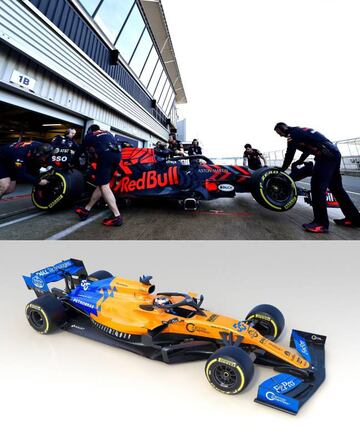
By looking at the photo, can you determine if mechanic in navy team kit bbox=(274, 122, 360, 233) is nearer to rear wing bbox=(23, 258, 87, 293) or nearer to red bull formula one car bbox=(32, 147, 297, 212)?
red bull formula one car bbox=(32, 147, 297, 212)

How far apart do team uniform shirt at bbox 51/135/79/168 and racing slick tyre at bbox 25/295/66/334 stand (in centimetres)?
137

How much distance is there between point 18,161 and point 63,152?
44 centimetres

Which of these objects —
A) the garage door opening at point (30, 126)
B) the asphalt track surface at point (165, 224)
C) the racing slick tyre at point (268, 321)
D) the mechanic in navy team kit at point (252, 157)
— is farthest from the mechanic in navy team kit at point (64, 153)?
the racing slick tyre at point (268, 321)

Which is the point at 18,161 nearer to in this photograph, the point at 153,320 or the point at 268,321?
the point at 153,320

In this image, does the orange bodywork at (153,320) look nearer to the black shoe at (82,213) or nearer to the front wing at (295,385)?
the front wing at (295,385)

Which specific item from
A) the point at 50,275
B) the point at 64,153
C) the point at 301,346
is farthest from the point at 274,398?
the point at 64,153

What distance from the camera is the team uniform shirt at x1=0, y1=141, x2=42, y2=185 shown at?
2.18m

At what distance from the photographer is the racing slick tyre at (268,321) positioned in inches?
50.6

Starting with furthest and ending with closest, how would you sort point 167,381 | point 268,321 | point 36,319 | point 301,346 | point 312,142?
1. point 312,142
2. point 36,319
3. point 268,321
4. point 301,346
5. point 167,381

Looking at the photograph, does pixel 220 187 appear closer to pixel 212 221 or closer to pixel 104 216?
pixel 212 221

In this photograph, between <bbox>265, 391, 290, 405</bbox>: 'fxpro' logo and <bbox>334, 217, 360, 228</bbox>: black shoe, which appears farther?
<bbox>334, 217, 360, 228</bbox>: black shoe

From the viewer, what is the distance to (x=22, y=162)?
218cm

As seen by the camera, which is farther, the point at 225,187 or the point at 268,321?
the point at 225,187

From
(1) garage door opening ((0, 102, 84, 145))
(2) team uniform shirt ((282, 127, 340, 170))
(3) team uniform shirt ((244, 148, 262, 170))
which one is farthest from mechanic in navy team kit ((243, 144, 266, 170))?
(1) garage door opening ((0, 102, 84, 145))
